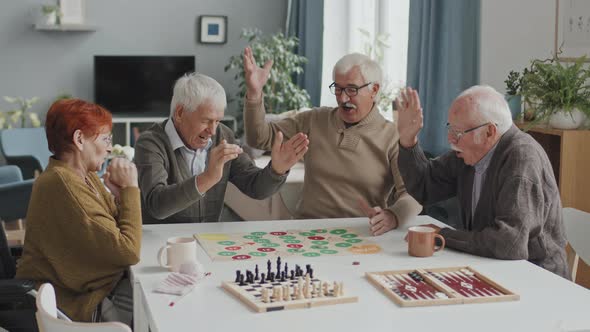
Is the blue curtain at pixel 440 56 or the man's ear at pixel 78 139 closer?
the man's ear at pixel 78 139

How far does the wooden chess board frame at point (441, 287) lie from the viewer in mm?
Answer: 1974

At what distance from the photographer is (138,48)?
845 centimetres

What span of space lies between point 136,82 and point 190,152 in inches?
212

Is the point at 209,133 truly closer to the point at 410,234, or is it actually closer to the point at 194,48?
the point at 410,234

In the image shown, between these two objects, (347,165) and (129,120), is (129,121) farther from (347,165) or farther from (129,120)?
(347,165)

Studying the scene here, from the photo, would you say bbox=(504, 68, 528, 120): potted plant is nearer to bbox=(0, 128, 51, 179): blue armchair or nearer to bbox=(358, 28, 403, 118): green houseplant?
bbox=(358, 28, 403, 118): green houseplant

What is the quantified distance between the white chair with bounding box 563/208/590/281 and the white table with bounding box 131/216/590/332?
60 cm

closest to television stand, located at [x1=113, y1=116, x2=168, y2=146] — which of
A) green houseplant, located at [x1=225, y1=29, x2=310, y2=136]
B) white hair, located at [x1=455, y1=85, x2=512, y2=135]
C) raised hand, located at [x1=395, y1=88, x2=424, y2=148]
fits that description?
green houseplant, located at [x1=225, y1=29, x2=310, y2=136]

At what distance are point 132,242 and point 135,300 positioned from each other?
Answer: 192mm

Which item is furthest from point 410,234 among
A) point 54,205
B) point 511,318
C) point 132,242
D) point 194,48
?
point 194,48

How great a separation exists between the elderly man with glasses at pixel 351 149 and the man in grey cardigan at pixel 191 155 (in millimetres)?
324

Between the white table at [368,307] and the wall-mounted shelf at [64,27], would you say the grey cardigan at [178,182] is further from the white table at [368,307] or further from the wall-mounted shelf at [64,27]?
the wall-mounted shelf at [64,27]

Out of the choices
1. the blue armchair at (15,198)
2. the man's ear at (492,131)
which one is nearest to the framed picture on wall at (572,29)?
the man's ear at (492,131)

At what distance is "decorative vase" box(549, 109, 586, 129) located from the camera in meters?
3.61
